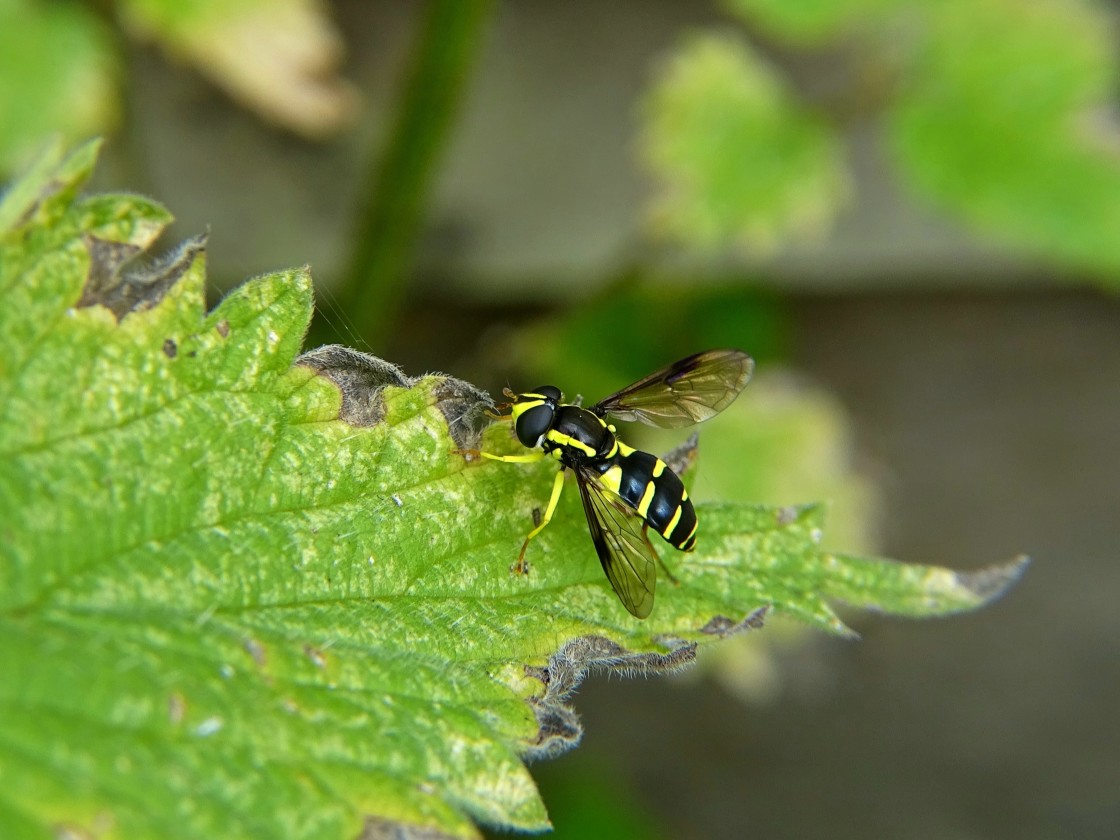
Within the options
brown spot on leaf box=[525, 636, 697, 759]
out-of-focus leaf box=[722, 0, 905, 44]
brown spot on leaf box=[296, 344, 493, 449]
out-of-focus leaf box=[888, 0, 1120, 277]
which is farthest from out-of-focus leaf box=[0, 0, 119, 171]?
out-of-focus leaf box=[888, 0, 1120, 277]

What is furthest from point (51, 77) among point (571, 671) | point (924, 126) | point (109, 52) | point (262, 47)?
point (924, 126)

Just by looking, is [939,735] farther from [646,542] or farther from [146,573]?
[146,573]


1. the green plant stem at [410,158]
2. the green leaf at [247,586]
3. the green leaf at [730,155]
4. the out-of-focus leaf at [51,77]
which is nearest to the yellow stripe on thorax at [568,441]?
the green leaf at [247,586]

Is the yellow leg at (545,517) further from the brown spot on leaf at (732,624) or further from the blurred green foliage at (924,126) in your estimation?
the blurred green foliage at (924,126)

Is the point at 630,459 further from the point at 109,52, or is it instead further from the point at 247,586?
the point at 109,52

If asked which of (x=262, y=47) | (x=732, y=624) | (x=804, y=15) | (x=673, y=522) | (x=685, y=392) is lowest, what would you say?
(x=732, y=624)
